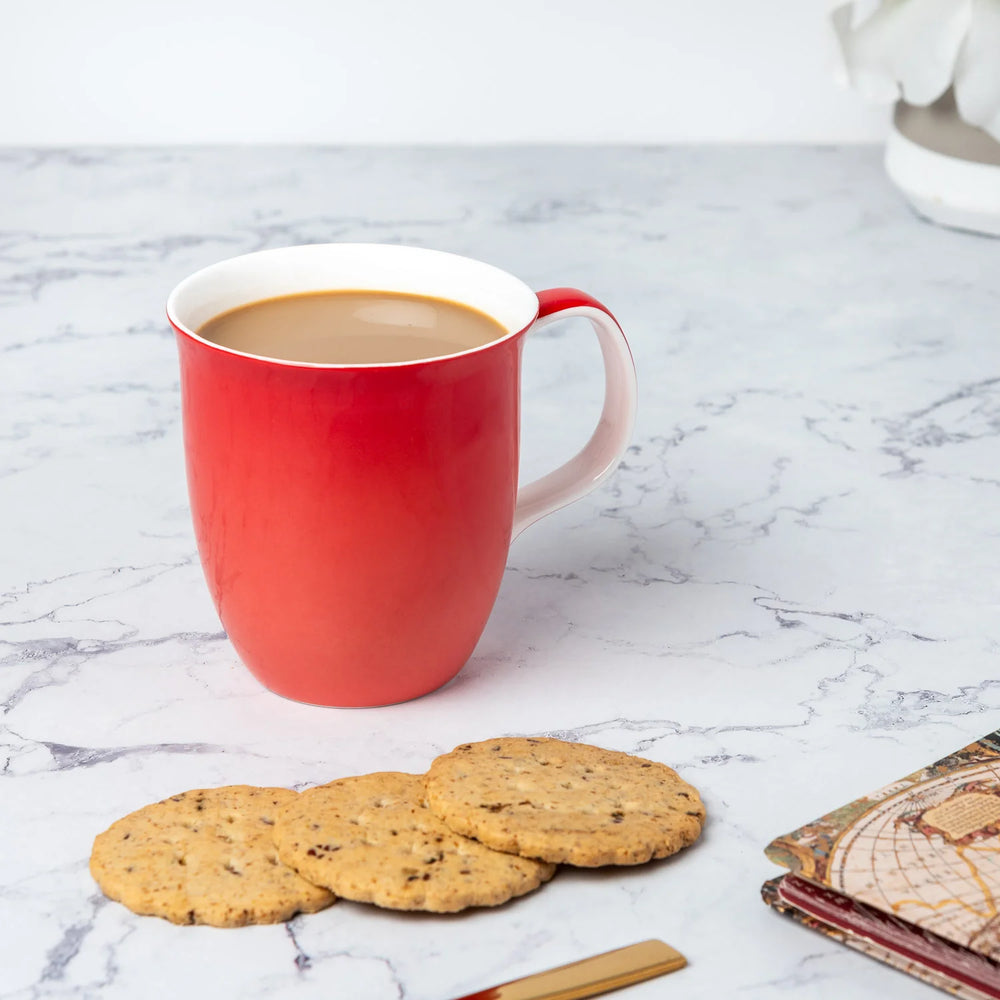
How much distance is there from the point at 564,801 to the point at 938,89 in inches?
34.8

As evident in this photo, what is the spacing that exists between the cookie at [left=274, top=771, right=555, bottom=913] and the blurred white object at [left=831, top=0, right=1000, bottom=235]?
34.5 inches

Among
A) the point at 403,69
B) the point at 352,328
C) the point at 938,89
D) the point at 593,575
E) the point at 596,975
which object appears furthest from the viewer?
the point at 403,69

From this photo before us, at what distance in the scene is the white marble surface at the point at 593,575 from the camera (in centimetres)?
54

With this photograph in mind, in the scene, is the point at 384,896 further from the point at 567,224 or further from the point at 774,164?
the point at 774,164

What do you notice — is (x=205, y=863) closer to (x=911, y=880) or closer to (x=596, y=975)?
(x=596, y=975)

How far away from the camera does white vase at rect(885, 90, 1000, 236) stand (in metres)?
1.26

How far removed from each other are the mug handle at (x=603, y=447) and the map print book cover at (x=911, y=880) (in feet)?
0.74

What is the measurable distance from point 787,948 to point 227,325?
1.20 ft

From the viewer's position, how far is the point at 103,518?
87 cm

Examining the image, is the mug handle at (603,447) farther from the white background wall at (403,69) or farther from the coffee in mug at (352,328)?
the white background wall at (403,69)

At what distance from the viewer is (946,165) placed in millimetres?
1302

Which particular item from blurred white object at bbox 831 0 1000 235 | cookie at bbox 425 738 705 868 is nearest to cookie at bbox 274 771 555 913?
cookie at bbox 425 738 705 868

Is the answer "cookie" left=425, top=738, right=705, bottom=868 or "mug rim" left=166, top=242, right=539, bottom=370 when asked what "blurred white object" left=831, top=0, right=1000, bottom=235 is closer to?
"mug rim" left=166, top=242, right=539, bottom=370

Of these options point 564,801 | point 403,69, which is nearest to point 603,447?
point 564,801
